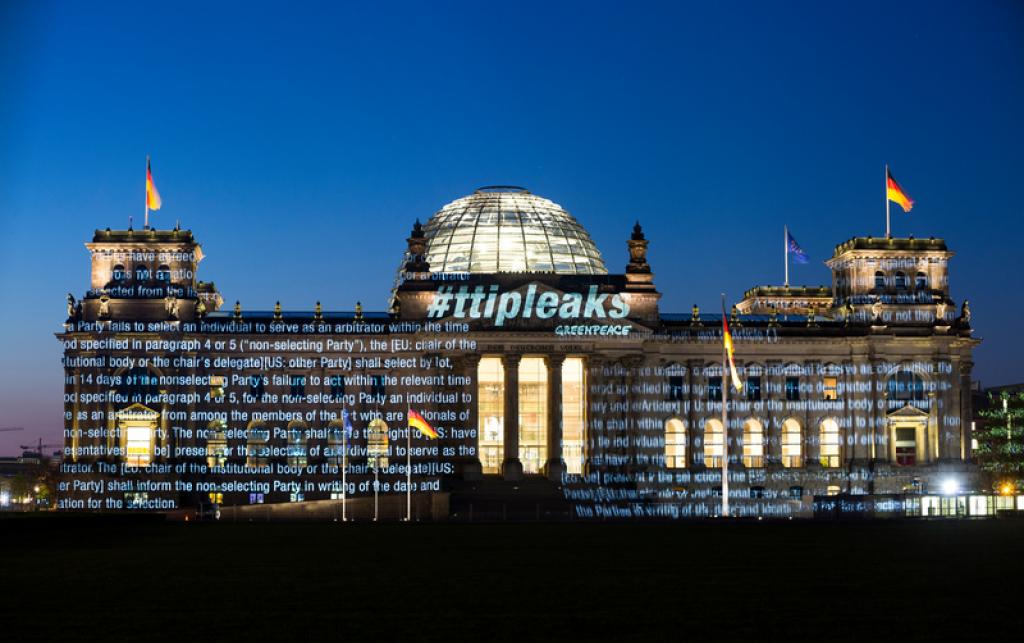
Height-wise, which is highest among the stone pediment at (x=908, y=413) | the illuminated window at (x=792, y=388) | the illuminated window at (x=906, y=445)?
the illuminated window at (x=792, y=388)

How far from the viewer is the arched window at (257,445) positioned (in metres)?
143

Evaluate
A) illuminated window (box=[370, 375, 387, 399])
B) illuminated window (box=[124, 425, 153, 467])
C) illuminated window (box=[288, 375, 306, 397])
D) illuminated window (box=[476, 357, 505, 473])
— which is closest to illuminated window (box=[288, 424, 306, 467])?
illuminated window (box=[288, 375, 306, 397])

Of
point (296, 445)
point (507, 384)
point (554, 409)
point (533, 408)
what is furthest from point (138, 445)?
point (554, 409)

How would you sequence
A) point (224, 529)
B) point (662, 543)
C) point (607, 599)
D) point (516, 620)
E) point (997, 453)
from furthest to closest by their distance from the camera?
point (997, 453) → point (224, 529) → point (662, 543) → point (607, 599) → point (516, 620)

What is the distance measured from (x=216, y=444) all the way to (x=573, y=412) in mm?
33255

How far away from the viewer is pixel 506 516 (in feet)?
365

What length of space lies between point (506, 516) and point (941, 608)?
2917 inches

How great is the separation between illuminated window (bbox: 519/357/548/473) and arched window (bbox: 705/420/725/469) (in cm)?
1665

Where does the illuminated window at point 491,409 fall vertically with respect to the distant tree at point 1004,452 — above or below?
above

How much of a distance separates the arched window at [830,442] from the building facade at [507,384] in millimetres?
194

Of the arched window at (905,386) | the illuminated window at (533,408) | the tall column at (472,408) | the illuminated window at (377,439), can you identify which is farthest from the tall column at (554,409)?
the arched window at (905,386)

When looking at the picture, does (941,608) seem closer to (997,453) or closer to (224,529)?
(224,529)

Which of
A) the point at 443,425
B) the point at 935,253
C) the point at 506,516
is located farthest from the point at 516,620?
the point at 935,253

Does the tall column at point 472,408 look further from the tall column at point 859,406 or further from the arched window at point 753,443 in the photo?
the tall column at point 859,406
